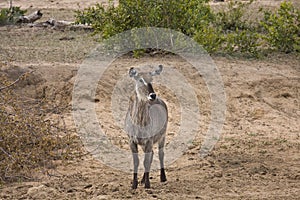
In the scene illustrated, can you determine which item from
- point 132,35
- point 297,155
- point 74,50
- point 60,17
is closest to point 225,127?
point 297,155

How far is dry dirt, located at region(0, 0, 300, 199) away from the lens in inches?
268

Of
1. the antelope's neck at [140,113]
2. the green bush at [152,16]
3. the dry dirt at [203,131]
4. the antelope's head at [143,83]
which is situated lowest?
the dry dirt at [203,131]

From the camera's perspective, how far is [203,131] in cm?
931

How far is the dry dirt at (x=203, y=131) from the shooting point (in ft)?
22.4

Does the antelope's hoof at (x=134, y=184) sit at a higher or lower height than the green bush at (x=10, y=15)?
lower

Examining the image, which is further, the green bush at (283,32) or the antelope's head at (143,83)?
the green bush at (283,32)

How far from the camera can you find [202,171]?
751 cm

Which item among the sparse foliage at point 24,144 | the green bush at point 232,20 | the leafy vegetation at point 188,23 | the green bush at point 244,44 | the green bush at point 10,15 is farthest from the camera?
the green bush at point 10,15

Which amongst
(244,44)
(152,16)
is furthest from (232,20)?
(152,16)

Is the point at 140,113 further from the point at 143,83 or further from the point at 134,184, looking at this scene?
the point at 134,184

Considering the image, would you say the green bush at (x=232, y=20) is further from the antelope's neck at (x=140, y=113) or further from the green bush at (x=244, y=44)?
the antelope's neck at (x=140, y=113)

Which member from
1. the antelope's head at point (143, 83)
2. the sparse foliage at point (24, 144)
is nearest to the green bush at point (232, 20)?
the sparse foliage at point (24, 144)

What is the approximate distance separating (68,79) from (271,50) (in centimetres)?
512

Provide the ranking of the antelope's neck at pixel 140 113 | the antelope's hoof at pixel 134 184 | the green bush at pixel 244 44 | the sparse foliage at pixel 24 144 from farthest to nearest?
1. the green bush at pixel 244 44
2. the sparse foliage at pixel 24 144
3. the antelope's hoof at pixel 134 184
4. the antelope's neck at pixel 140 113
